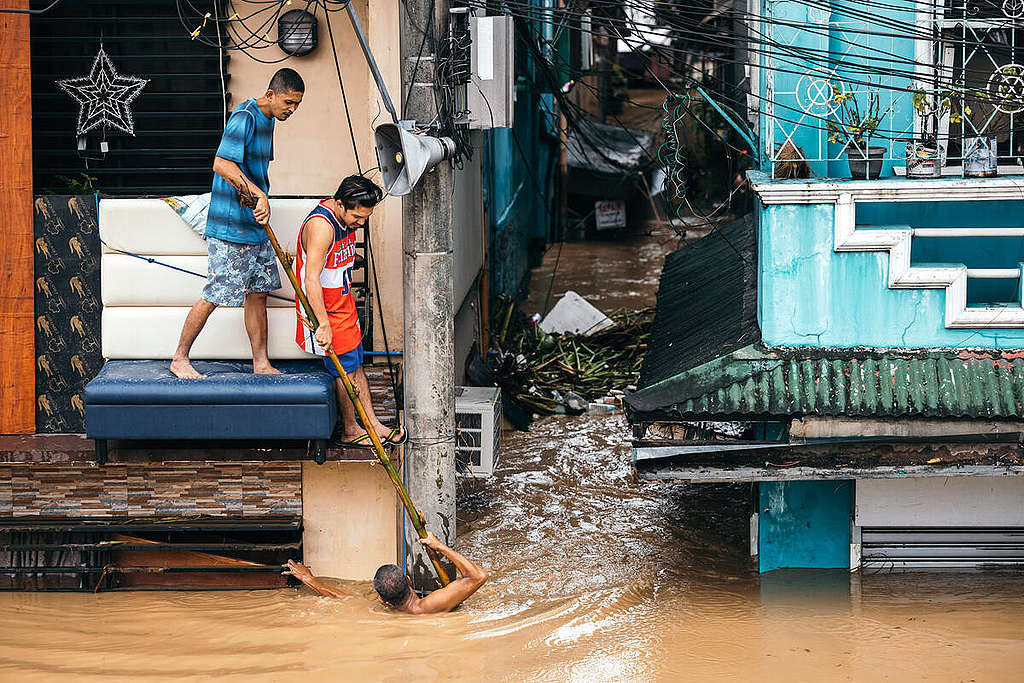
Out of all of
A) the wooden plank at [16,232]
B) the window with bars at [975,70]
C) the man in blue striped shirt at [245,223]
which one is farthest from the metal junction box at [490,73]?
the wooden plank at [16,232]

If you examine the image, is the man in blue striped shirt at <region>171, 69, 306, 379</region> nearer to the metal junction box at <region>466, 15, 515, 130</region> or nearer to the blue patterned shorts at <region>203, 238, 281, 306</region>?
the blue patterned shorts at <region>203, 238, 281, 306</region>

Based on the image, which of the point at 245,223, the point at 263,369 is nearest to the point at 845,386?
the point at 263,369

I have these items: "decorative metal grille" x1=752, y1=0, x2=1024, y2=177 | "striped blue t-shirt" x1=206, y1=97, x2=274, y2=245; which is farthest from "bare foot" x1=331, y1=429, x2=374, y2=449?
"decorative metal grille" x1=752, y1=0, x2=1024, y2=177

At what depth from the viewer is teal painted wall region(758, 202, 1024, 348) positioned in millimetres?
7086

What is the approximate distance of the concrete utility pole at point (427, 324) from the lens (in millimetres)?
7246

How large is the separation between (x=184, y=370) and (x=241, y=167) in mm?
1353

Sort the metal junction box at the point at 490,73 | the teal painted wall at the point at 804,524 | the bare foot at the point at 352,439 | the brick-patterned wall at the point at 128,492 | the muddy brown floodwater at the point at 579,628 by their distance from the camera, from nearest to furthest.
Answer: the muddy brown floodwater at the point at 579,628 < the metal junction box at the point at 490,73 < the bare foot at the point at 352,439 < the brick-patterned wall at the point at 128,492 < the teal painted wall at the point at 804,524

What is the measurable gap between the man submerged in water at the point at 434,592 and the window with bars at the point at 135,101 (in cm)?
311

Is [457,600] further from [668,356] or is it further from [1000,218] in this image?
[1000,218]

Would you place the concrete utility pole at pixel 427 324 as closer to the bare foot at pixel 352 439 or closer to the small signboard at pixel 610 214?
the bare foot at pixel 352 439

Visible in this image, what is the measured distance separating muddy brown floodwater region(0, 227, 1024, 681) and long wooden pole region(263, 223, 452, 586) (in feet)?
1.80

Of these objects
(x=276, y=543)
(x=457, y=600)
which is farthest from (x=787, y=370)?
(x=276, y=543)

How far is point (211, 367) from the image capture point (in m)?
7.82

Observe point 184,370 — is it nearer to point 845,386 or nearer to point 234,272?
point 234,272
